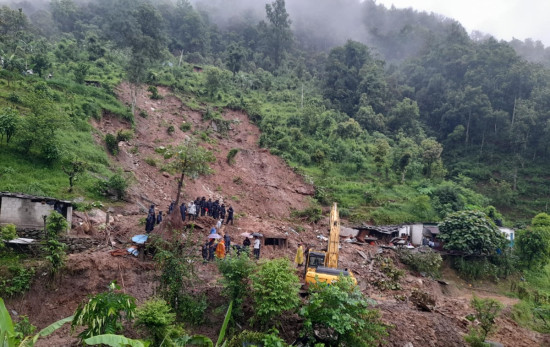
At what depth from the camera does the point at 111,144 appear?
22.7 m

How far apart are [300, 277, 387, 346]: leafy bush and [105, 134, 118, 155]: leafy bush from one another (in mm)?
17276

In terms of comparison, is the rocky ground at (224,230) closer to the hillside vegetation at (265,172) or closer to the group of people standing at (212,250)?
the hillside vegetation at (265,172)

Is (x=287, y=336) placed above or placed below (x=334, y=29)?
below

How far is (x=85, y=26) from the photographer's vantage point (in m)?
46.4

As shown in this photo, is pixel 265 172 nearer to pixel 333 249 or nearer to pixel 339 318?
pixel 333 249

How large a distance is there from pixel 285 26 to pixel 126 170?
129ft

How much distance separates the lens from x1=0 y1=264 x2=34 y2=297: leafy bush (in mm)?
10578

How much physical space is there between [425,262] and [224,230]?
9.74 metres

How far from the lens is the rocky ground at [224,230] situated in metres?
11.0

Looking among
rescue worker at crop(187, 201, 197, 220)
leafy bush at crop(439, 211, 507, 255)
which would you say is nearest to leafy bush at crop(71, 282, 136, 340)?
rescue worker at crop(187, 201, 197, 220)

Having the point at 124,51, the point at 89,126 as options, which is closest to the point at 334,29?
Result: the point at 124,51

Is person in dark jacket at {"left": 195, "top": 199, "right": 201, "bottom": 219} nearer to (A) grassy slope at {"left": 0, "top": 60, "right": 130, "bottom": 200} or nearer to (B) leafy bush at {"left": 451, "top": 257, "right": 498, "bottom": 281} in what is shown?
(A) grassy slope at {"left": 0, "top": 60, "right": 130, "bottom": 200}

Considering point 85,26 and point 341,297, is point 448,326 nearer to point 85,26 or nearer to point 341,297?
point 341,297

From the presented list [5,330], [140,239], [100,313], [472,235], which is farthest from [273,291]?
[472,235]
